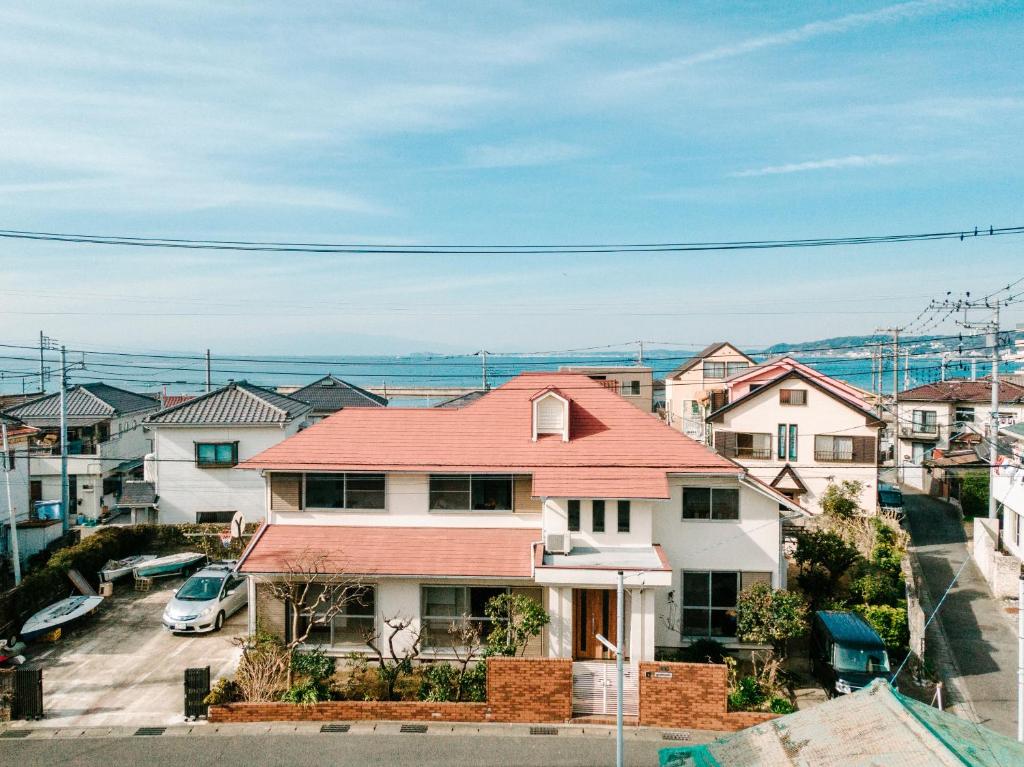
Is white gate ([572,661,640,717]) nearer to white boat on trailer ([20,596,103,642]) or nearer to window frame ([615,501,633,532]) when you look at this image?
window frame ([615,501,633,532])

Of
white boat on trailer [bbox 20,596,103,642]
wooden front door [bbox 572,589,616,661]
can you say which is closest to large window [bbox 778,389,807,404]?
wooden front door [bbox 572,589,616,661]

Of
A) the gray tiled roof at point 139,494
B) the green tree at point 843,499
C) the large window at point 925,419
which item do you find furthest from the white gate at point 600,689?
the large window at point 925,419

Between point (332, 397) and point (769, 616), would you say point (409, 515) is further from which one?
point (332, 397)

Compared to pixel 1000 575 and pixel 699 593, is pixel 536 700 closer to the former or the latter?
pixel 699 593

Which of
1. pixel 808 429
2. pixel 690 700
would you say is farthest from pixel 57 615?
pixel 808 429

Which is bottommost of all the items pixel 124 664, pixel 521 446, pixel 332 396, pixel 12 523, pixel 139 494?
pixel 124 664

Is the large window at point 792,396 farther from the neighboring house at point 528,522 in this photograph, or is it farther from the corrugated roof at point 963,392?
the corrugated roof at point 963,392

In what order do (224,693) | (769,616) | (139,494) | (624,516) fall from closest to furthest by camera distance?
(224,693) → (769,616) → (624,516) → (139,494)

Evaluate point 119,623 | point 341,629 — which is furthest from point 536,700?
point 119,623
